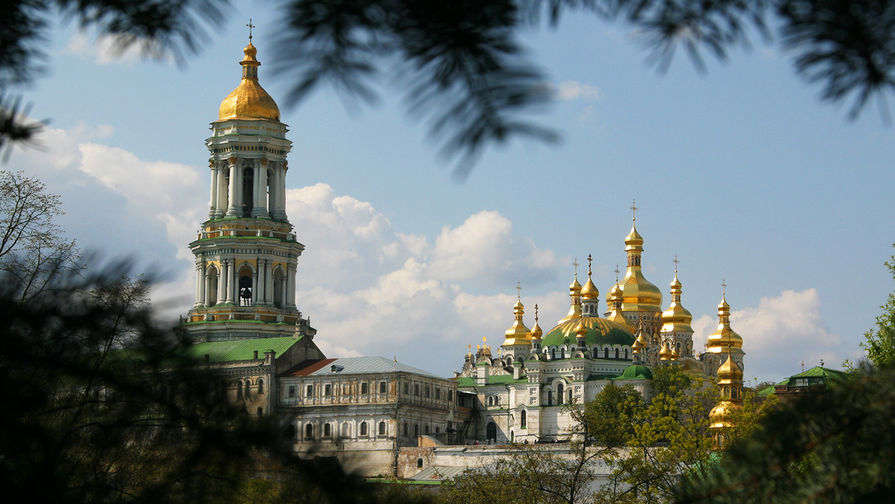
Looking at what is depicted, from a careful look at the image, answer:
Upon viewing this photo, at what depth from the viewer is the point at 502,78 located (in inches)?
124

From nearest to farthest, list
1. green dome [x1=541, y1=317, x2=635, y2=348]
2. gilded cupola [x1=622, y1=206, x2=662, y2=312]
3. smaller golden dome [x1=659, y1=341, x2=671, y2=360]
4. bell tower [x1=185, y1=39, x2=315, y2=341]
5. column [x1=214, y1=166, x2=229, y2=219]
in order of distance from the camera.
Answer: bell tower [x1=185, y1=39, x2=315, y2=341]
column [x1=214, y1=166, x2=229, y2=219]
green dome [x1=541, y1=317, x2=635, y2=348]
smaller golden dome [x1=659, y1=341, x2=671, y2=360]
gilded cupola [x1=622, y1=206, x2=662, y2=312]

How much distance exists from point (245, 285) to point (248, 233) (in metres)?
3.31

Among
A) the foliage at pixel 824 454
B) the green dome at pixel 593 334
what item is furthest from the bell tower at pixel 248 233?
the foliage at pixel 824 454

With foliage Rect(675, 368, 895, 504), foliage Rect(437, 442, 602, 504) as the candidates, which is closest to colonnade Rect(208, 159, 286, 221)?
foliage Rect(437, 442, 602, 504)

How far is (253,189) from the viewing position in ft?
253

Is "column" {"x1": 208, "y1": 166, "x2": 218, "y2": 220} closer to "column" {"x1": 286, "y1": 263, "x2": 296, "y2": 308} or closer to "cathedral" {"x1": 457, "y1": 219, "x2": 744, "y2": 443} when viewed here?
"column" {"x1": 286, "y1": 263, "x2": 296, "y2": 308}

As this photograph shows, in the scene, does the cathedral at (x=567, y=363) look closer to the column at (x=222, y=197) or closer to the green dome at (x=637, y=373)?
the green dome at (x=637, y=373)

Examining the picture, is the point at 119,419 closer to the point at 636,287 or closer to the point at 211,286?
the point at 211,286

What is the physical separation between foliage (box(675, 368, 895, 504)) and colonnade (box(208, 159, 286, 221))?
7429cm

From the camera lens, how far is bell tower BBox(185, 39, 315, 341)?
74938 mm

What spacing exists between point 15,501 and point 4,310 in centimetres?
80

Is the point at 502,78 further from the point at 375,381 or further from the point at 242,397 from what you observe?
the point at 375,381

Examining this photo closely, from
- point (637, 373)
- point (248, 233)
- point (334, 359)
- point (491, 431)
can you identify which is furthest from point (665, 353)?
point (248, 233)

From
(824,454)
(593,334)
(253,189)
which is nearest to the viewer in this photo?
(824,454)
